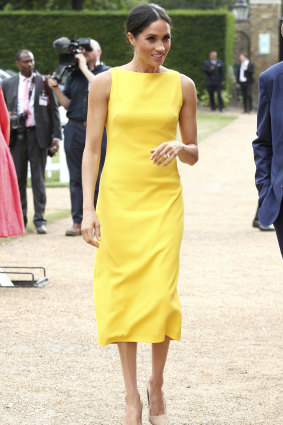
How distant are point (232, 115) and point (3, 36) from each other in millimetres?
9475

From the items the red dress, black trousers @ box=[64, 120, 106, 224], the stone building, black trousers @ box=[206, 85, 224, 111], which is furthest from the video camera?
the stone building

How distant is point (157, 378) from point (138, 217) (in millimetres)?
728

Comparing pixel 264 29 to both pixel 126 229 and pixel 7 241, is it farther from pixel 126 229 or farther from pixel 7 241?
pixel 126 229

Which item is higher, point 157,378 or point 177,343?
point 157,378

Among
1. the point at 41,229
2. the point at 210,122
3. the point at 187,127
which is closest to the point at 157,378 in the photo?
the point at 187,127

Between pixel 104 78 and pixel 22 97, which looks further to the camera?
pixel 22 97

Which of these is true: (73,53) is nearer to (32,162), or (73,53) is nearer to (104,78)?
(32,162)

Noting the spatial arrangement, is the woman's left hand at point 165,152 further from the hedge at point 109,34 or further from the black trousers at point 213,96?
the hedge at point 109,34

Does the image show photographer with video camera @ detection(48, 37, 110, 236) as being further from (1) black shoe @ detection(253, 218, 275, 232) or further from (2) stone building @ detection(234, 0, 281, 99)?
(2) stone building @ detection(234, 0, 281, 99)

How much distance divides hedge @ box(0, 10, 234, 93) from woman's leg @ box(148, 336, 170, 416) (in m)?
32.0

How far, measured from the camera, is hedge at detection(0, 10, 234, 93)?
35.9m

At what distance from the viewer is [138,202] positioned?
416cm

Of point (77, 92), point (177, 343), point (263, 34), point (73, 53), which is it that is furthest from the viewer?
point (263, 34)

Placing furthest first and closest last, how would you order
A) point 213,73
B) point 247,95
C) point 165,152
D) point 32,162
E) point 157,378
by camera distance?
point 247,95 → point 213,73 → point 32,162 → point 157,378 → point 165,152
